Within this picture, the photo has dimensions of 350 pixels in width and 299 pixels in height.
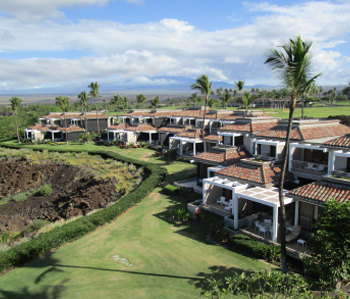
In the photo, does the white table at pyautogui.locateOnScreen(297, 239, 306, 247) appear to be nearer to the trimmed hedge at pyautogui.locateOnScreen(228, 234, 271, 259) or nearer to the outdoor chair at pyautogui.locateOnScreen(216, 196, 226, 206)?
the trimmed hedge at pyautogui.locateOnScreen(228, 234, 271, 259)

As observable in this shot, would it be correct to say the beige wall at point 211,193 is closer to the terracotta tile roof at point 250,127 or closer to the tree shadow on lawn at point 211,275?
the tree shadow on lawn at point 211,275

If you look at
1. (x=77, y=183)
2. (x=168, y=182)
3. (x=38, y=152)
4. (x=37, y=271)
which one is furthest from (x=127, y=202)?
(x=38, y=152)

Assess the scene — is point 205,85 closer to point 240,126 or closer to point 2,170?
point 240,126

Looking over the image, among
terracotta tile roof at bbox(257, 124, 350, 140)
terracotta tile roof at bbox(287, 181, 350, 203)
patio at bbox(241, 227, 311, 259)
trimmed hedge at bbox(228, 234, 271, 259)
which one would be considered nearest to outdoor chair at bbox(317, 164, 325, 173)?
terracotta tile roof at bbox(257, 124, 350, 140)

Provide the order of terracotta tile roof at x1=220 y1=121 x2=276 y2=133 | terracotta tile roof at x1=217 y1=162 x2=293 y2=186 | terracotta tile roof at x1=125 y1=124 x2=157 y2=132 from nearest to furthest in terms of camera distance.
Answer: terracotta tile roof at x1=217 y1=162 x2=293 y2=186 → terracotta tile roof at x1=220 y1=121 x2=276 y2=133 → terracotta tile roof at x1=125 y1=124 x2=157 y2=132

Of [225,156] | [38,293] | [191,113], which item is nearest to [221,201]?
[225,156]

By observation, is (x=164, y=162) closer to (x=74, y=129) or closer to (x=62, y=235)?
(x=62, y=235)
